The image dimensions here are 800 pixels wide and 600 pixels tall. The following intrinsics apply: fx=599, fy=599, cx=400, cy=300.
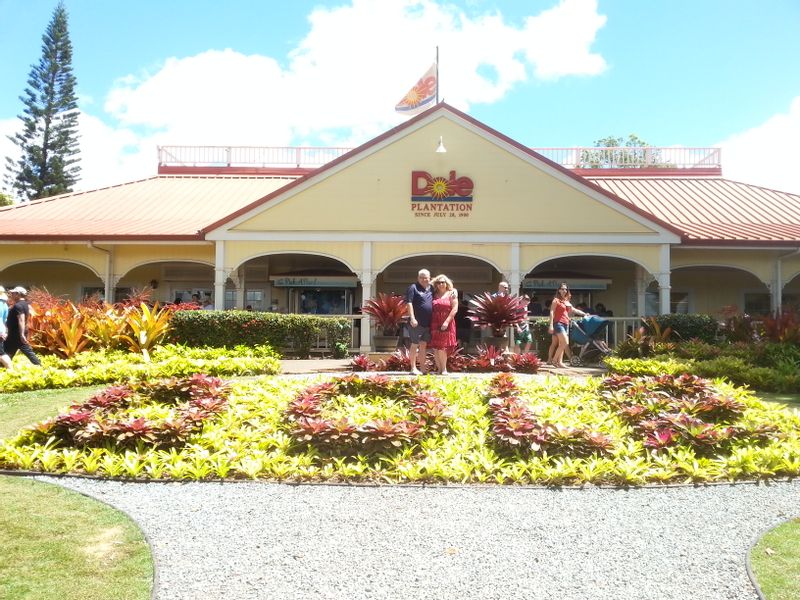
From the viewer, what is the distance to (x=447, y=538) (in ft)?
12.5

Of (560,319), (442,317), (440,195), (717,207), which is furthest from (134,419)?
(717,207)

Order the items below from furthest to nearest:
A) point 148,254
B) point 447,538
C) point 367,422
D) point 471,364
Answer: point 148,254 < point 471,364 < point 367,422 < point 447,538

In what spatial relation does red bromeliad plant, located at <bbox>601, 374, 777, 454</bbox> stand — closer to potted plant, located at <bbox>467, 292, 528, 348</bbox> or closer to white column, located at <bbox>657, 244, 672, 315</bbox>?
potted plant, located at <bbox>467, 292, 528, 348</bbox>

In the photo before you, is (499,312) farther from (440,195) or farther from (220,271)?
(220,271)

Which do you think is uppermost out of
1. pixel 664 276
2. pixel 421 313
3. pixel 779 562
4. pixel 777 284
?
pixel 664 276

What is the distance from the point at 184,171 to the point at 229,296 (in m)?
6.28

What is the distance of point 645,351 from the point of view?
11266 millimetres

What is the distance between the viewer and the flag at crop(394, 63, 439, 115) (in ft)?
63.6

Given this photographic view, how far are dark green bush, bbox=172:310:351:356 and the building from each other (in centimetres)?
322

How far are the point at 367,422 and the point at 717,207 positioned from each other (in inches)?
681

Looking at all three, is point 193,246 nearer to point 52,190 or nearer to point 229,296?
point 229,296

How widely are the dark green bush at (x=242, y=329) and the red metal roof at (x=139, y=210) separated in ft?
14.8

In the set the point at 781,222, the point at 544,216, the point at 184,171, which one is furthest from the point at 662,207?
the point at 184,171

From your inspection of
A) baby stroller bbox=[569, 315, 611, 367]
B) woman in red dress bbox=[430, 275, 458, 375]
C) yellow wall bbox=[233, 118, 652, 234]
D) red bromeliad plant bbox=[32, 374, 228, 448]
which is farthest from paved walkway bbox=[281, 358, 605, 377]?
yellow wall bbox=[233, 118, 652, 234]
